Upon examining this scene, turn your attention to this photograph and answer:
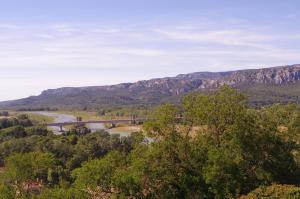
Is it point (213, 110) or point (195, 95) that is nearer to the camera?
point (213, 110)

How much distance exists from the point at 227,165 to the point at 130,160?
9.03 metres

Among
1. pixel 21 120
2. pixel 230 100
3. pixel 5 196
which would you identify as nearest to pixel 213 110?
pixel 230 100

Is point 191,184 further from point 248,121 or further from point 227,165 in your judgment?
point 248,121

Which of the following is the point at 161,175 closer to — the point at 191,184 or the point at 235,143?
the point at 191,184

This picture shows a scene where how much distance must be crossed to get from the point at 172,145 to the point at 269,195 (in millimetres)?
8872

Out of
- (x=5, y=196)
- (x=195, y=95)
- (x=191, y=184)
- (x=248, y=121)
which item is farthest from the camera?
(x=195, y=95)

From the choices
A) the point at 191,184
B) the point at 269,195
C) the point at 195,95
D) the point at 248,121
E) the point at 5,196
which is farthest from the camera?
the point at 195,95

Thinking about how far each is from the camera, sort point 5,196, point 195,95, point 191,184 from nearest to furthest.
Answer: point 5,196
point 191,184
point 195,95

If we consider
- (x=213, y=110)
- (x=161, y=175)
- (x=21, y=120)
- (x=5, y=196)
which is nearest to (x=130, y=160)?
(x=161, y=175)

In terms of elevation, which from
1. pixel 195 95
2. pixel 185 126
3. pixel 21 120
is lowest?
pixel 21 120

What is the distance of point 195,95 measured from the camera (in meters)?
40.9

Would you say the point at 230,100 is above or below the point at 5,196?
above

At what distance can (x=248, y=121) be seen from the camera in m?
37.0

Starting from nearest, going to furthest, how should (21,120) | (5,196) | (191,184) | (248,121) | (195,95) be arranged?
(5,196), (191,184), (248,121), (195,95), (21,120)
